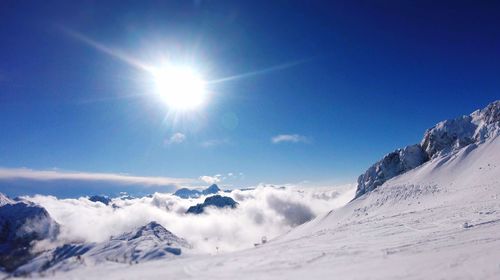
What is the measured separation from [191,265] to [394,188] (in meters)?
69.1

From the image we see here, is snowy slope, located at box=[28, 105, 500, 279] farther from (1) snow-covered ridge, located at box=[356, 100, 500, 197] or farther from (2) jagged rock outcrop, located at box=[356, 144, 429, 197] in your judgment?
(2) jagged rock outcrop, located at box=[356, 144, 429, 197]

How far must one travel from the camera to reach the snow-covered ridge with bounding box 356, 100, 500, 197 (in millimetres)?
119750

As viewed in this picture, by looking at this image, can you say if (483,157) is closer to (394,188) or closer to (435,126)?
(394,188)

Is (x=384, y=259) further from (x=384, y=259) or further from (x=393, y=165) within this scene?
(x=393, y=165)

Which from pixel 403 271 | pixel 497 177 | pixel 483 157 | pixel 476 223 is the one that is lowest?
pixel 403 271

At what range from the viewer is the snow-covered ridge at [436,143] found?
119750mm

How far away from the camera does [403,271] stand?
614 inches

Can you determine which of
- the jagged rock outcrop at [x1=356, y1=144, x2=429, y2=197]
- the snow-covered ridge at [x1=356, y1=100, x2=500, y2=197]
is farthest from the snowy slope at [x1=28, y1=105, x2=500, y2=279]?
the jagged rock outcrop at [x1=356, y1=144, x2=429, y2=197]

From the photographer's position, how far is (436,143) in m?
134

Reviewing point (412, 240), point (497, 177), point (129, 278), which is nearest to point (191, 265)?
point (129, 278)

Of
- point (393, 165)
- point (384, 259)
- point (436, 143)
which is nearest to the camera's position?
point (384, 259)

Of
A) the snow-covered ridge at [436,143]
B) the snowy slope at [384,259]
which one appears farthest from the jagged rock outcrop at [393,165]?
the snowy slope at [384,259]

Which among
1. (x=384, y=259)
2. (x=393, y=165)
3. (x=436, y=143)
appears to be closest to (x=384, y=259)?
(x=384, y=259)

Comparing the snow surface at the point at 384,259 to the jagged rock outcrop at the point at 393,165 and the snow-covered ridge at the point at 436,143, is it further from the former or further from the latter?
the jagged rock outcrop at the point at 393,165
